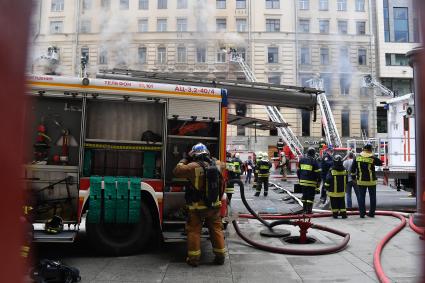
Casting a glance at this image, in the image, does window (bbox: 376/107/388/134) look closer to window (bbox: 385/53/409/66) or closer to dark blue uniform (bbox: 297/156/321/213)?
dark blue uniform (bbox: 297/156/321/213)

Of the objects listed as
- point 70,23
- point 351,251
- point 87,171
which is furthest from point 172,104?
point 70,23

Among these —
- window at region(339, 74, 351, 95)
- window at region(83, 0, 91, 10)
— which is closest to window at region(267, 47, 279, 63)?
window at region(339, 74, 351, 95)

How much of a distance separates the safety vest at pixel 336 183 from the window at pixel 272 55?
425 inches

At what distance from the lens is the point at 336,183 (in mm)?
8477

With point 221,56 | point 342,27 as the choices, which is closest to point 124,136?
point 221,56

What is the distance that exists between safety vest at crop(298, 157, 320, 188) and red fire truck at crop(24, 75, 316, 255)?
3.52 m

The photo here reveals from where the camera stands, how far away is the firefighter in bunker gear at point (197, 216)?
192 inches

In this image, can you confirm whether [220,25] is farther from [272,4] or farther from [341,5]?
[341,5]

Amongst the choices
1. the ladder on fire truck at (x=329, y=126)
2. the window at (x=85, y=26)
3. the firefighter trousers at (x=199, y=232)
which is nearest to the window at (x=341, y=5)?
the ladder on fire truck at (x=329, y=126)

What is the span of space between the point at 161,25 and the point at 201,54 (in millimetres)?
3053

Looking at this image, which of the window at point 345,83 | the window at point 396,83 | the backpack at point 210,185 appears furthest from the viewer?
the window at point 396,83

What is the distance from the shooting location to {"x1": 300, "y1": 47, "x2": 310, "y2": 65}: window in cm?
1836

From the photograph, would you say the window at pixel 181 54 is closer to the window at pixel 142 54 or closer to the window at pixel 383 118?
the window at pixel 142 54

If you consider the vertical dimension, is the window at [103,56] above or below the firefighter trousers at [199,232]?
above
